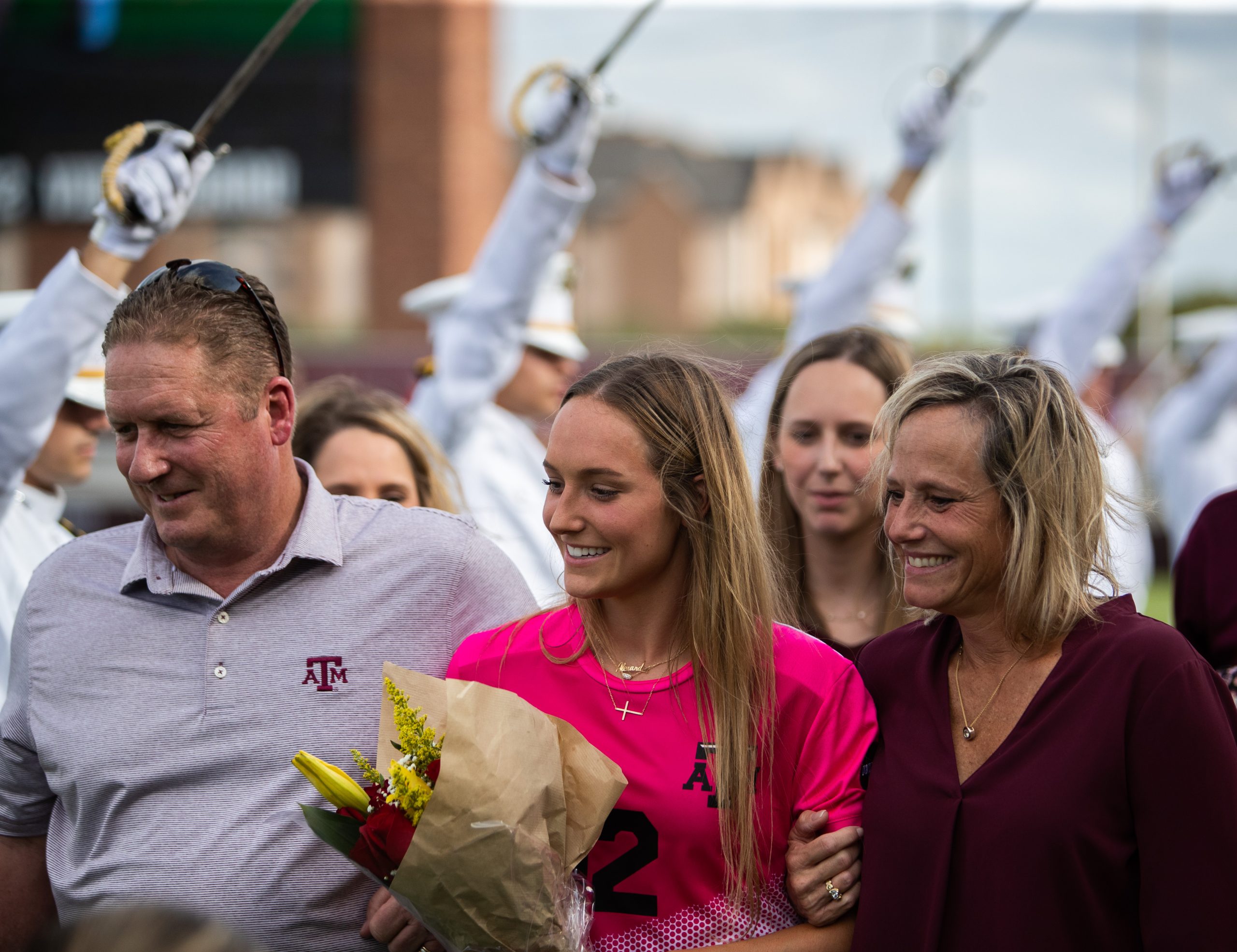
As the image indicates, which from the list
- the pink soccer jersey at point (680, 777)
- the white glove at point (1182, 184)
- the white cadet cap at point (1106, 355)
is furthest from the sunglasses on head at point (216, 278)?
the white cadet cap at point (1106, 355)

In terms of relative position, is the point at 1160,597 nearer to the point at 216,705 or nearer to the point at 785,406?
the point at 785,406

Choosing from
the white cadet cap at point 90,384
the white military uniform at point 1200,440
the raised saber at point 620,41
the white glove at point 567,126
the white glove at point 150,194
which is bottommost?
the white military uniform at point 1200,440

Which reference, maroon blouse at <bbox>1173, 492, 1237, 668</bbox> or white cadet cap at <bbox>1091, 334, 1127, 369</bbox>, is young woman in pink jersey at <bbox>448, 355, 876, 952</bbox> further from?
white cadet cap at <bbox>1091, 334, 1127, 369</bbox>

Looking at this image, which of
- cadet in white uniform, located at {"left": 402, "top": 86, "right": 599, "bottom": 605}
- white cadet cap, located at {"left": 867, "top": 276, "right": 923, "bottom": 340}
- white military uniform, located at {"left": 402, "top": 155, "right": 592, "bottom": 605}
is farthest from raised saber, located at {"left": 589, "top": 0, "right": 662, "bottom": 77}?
white cadet cap, located at {"left": 867, "top": 276, "right": 923, "bottom": 340}

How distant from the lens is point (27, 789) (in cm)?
257

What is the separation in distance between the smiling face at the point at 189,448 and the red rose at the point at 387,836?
0.74 m

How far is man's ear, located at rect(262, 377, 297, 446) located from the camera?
2525 millimetres

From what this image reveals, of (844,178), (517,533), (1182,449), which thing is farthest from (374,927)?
(844,178)

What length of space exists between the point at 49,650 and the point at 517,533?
257 cm

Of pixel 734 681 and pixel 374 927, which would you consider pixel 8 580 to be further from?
pixel 734 681

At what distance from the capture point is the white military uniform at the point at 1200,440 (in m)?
7.63

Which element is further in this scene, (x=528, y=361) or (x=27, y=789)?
(x=528, y=361)

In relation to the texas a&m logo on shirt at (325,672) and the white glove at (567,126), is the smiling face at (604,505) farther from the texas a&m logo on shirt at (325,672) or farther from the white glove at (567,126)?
the white glove at (567,126)

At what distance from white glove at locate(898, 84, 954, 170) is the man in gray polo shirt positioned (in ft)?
10.5
